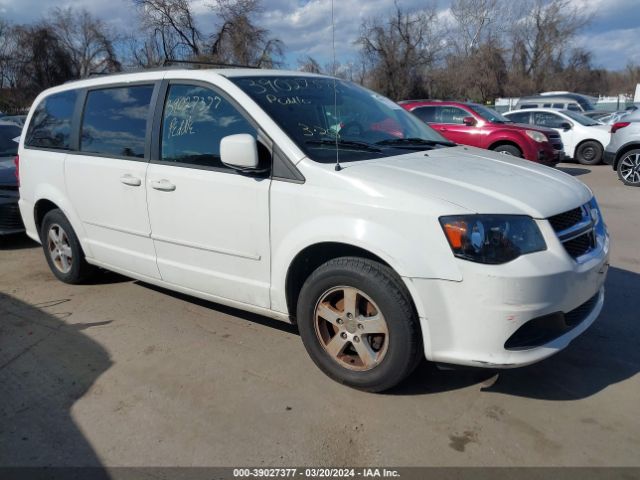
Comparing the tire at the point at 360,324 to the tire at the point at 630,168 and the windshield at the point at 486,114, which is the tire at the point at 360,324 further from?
the windshield at the point at 486,114

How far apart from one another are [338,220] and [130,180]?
5.95 feet

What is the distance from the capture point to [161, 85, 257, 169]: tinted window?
3.45 metres

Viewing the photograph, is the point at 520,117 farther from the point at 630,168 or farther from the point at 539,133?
the point at 630,168

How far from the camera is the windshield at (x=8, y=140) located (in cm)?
757

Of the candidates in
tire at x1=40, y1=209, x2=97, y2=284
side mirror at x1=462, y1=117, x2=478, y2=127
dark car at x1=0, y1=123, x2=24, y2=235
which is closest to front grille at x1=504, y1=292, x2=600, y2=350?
tire at x1=40, y1=209, x2=97, y2=284

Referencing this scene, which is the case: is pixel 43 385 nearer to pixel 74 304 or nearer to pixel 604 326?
pixel 74 304

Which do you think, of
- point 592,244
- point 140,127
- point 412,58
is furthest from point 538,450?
point 412,58

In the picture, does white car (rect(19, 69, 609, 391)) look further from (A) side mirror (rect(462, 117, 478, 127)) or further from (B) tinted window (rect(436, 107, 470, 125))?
(B) tinted window (rect(436, 107, 470, 125))

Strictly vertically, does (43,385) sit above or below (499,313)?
below

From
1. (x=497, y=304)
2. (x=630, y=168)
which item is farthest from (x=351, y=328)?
(x=630, y=168)

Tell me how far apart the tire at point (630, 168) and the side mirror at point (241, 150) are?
31.2ft

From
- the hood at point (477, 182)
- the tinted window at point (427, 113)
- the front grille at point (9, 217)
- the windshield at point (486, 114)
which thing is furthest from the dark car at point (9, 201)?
the windshield at point (486, 114)

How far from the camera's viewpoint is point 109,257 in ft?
14.4

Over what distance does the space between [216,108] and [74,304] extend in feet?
7.49
